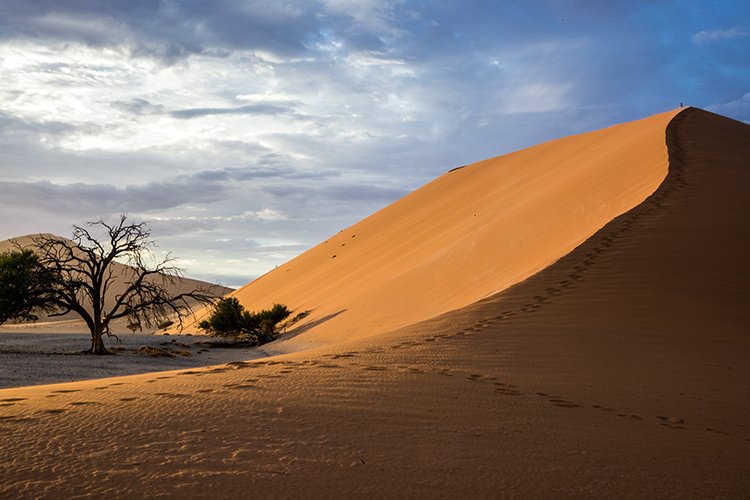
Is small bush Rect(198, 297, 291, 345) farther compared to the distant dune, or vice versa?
the distant dune

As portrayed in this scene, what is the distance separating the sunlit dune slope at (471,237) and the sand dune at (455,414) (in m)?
3.55

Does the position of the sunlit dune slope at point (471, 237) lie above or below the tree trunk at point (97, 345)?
above

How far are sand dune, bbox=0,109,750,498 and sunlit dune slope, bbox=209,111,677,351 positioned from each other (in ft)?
11.6

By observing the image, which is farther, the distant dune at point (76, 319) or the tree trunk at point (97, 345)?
the distant dune at point (76, 319)

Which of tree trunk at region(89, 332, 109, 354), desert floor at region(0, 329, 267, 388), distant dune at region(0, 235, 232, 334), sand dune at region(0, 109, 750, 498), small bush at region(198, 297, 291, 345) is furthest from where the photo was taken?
distant dune at region(0, 235, 232, 334)

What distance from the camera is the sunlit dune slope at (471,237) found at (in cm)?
1750

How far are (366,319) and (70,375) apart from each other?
8043mm

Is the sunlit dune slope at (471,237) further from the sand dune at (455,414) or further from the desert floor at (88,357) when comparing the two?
the sand dune at (455,414)

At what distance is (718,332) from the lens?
9.63m

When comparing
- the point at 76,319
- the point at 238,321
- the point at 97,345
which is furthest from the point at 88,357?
the point at 76,319

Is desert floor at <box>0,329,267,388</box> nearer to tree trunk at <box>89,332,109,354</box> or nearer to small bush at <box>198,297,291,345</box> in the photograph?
tree trunk at <box>89,332,109,354</box>

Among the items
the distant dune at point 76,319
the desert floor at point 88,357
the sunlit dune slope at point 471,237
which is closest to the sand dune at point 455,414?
the sunlit dune slope at point 471,237

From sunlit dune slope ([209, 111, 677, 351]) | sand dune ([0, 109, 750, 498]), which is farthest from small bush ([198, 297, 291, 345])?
sand dune ([0, 109, 750, 498])

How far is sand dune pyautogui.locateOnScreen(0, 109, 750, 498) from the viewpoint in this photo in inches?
157
